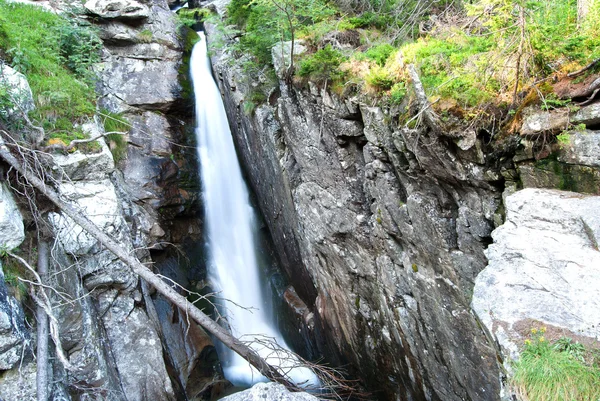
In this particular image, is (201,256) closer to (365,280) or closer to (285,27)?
(365,280)

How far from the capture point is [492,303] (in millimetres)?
2887

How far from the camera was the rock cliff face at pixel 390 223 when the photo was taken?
4234 mm

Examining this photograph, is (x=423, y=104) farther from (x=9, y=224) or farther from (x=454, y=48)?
(x=9, y=224)

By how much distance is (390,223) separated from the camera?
578 cm

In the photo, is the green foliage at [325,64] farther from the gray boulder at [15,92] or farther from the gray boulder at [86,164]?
the gray boulder at [15,92]

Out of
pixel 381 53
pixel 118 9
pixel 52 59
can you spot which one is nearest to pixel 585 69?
pixel 381 53

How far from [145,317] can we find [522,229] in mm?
6945

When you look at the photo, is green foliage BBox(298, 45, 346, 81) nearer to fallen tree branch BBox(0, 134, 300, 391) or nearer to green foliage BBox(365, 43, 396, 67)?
green foliage BBox(365, 43, 396, 67)

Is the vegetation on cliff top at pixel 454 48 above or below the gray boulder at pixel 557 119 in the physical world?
above

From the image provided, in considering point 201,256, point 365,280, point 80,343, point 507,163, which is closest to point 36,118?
point 80,343

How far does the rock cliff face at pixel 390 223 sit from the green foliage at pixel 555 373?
0.30 m

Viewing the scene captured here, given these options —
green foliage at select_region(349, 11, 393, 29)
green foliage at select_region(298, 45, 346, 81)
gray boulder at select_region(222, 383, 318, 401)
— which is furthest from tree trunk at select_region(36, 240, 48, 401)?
green foliage at select_region(349, 11, 393, 29)

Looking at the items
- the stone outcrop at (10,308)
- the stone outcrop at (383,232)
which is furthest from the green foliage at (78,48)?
the stone outcrop at (10,308)

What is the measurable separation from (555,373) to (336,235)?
491cm
